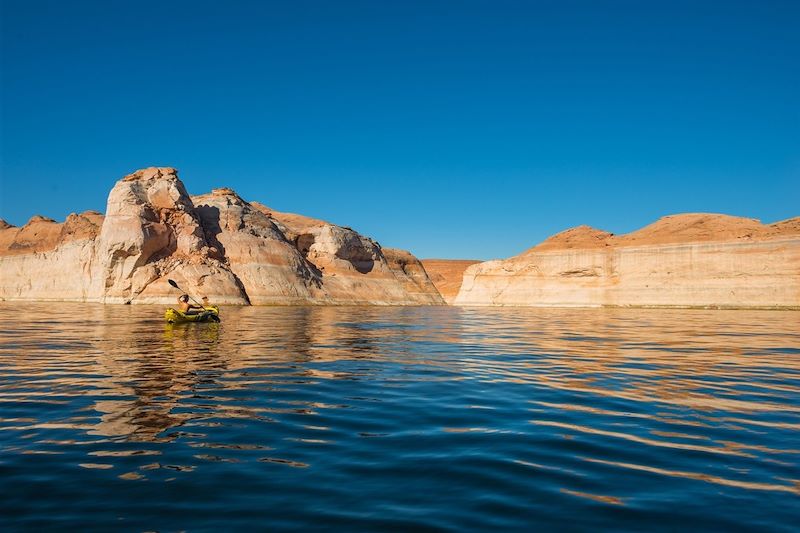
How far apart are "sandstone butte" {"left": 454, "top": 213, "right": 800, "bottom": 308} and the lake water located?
52.3 m

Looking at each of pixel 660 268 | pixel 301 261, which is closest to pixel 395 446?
pixel 660 268

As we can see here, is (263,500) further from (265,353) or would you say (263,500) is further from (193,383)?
(265,353)

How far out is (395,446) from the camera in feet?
20.9

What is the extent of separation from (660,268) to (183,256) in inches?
2075

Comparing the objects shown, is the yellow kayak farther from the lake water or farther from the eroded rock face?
the eroded rock face

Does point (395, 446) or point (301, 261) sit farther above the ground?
point (301, 261)

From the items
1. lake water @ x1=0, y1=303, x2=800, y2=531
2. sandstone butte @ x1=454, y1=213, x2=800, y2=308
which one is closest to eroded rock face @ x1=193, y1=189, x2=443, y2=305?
sandstone butte @ x1=454, y1=213, x2=800, y2=308

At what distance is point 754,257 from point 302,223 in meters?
64.5

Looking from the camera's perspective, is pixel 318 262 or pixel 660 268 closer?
pixel 660 268

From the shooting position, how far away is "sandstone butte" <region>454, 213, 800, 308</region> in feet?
193

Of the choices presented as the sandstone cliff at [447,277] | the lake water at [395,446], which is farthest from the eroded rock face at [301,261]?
the lake water at [395,446]

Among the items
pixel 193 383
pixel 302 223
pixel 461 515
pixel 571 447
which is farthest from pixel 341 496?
pixel 302 223

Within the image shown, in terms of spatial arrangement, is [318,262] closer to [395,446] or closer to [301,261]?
[301,261]

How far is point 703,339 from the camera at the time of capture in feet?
72.2
